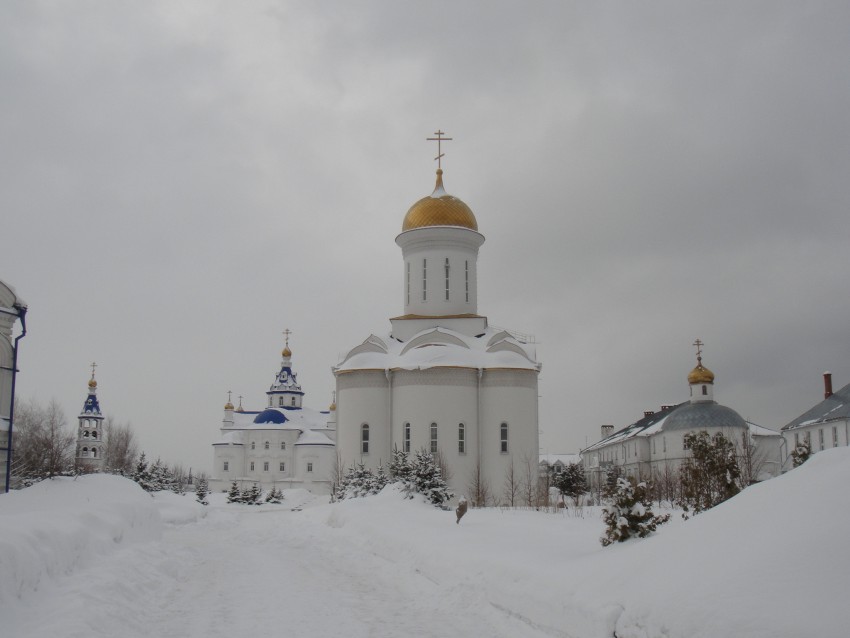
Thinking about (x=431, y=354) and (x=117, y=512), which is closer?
(x=117, y=512)

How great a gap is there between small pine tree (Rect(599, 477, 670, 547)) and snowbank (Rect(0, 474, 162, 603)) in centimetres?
639

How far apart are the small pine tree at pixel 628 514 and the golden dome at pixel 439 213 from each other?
25.7 metres

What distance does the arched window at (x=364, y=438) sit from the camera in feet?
104

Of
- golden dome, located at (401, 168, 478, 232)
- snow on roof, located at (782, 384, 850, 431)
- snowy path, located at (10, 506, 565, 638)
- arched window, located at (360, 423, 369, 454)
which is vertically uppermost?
golden dome, located at (401, 168, 478, 232)

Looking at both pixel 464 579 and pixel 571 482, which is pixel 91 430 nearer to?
pixel 571 482

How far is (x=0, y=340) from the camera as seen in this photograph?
55.4 feet

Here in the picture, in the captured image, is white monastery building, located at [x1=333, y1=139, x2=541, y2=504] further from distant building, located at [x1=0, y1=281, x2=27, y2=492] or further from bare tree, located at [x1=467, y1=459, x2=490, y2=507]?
distant building, located at [x1=0, y1=281, x2=27, y2=492]

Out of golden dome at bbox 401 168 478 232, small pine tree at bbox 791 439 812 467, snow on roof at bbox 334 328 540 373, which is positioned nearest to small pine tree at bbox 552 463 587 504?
snow on roof at bbox 334 328 540 373

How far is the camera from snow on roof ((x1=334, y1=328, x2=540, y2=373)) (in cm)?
3123

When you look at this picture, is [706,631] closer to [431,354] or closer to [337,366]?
[431,354]

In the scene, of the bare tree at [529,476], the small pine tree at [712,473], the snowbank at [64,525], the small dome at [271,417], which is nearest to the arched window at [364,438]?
the bare tree at [529,476]

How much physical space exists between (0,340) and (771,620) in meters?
16.0

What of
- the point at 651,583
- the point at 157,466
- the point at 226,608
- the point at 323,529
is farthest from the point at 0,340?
the point at 157,466

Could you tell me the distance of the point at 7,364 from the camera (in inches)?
666
